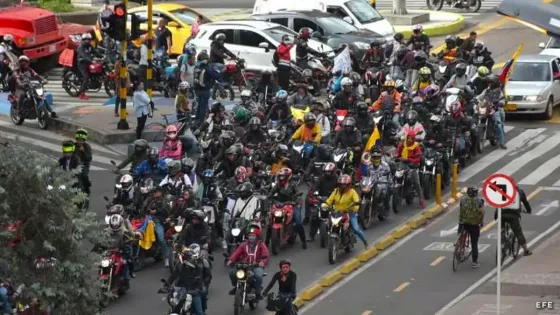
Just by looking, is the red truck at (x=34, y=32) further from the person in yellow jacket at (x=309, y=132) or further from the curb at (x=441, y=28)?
the person in yellow jacket at (x=309, y=132)

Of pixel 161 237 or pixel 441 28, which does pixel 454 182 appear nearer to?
pixel 161 237

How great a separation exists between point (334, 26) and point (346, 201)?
15201mm

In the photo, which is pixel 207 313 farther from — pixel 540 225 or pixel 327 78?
pixel 327 78

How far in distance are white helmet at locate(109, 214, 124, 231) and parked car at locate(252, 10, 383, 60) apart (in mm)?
16221

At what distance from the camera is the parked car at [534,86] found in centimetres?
3631

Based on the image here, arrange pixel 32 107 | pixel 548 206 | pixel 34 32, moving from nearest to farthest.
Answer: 1. pixel 548 206
2. pixel 32 107
3. pixel 34 32

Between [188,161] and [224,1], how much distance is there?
29453mm

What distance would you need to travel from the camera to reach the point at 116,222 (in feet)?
76.8

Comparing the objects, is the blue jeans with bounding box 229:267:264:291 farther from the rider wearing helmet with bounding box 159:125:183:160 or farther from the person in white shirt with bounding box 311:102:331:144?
the person in white shirt with bounding box 311:102:331:144

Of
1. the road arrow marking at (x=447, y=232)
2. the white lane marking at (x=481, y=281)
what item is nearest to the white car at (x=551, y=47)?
the white lane marking at (x=481, y=281)

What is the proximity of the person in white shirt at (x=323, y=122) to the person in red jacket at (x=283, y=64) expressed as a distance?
18.4 ft

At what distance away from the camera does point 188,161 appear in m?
26.3

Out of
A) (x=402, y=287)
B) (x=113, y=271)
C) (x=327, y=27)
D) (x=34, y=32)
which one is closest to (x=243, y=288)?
(x=113, y=271)

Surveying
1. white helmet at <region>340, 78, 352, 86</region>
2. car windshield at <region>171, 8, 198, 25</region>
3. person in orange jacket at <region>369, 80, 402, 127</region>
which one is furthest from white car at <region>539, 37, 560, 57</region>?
white helmet at <region>340, 78, 352, 86</region>
